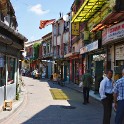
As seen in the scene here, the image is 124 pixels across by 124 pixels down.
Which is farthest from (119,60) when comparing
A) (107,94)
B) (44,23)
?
(44,23)

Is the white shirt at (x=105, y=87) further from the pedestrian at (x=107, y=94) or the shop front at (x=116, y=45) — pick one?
the shop front at (x=116, y=45)

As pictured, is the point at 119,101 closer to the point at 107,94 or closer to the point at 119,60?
the point at 107,94

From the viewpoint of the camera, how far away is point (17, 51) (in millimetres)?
19062

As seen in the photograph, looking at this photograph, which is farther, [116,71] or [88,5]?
[88,5]

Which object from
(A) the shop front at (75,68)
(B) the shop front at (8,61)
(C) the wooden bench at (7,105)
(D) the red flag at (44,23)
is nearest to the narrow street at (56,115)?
(C) the wooden bench at (7,105)

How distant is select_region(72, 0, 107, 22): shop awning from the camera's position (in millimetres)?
22316

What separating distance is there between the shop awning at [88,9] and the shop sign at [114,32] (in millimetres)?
3816

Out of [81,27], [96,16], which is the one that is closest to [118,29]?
[96,16]

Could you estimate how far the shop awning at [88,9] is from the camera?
2232 cm

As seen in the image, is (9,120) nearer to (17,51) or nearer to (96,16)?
(17,51)

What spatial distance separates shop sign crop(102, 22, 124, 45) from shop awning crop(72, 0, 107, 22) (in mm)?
3816

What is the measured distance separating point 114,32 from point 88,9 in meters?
7.70

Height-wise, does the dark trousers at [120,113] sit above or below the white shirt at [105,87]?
below

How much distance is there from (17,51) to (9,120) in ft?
22.9
